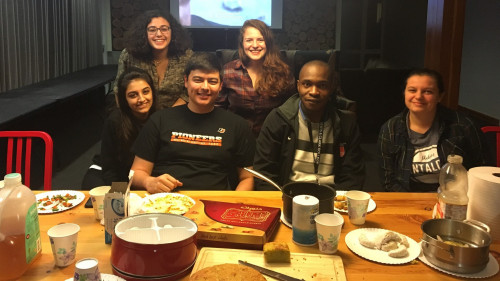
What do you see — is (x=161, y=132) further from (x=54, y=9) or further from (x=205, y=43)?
(x=205, y=43)

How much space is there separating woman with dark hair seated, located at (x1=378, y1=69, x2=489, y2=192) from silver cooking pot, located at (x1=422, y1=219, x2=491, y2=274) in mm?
992

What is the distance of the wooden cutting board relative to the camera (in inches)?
43.6

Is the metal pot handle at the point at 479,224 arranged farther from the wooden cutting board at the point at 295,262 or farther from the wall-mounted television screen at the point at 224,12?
the wall-mounted television screen at the point at 224,12

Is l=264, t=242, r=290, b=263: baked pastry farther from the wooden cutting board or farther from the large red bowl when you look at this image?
the large red bowl

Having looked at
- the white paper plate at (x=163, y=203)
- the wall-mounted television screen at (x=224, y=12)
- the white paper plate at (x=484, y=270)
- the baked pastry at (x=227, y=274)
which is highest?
the wall-mounted television screen at (x=224, y=12)

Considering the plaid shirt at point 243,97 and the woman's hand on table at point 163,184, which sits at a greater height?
the plaid shirt at point 243,97

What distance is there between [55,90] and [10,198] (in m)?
3.29

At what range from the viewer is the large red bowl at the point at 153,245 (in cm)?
105

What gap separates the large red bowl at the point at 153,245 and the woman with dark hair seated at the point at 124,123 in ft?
5.51

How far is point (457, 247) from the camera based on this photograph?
1118mm

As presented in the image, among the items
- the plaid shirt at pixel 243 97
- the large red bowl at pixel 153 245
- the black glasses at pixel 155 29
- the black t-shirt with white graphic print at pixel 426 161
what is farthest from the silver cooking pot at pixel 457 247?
the black glasses at pixel 155 29

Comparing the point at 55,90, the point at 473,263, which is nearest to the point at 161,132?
the point at 473,263

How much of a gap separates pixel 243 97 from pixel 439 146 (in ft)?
4.23

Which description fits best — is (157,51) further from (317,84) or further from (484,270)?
(484,270)
